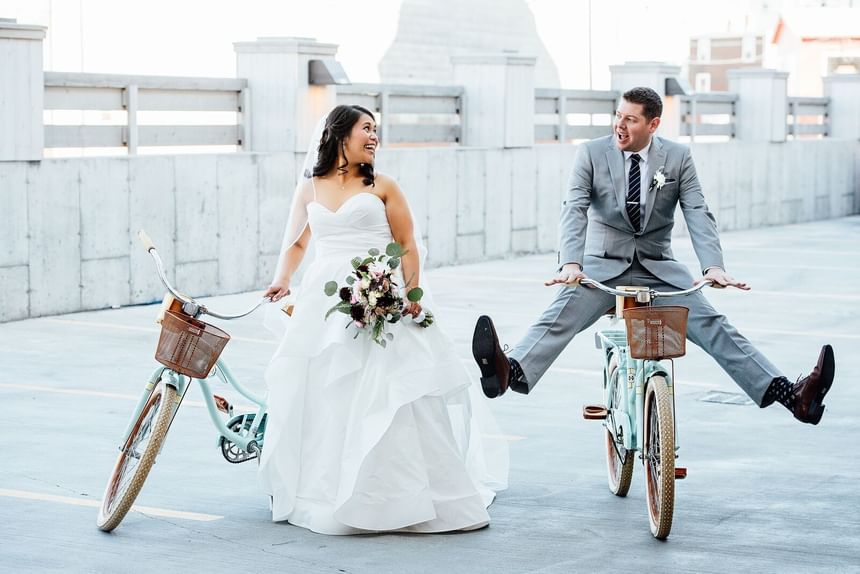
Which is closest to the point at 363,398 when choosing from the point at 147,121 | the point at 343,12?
the point at 147,121

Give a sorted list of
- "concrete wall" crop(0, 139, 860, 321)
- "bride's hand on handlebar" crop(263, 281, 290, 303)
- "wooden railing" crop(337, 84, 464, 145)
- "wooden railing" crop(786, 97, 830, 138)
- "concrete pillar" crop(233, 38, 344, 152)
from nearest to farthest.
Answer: "bride's hand on handlebar" crop(263, 281, 290, 303), "concrete wall" crop(0, 139, 860, 321), "concrete pillar" crop(233, 38, 344, 152), "wooden railing" crop(337, 84, 464, 145), "wooden railing" crop(786, 97, 830, 138)

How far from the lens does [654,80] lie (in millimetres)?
24000

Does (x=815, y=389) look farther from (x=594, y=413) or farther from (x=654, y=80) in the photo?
(x=654, y=80)

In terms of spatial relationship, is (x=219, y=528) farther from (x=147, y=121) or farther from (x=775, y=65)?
(x=775, y=65)

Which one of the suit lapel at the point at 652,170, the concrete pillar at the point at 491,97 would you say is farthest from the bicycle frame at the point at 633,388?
the concrete pillar at the point at 491,97

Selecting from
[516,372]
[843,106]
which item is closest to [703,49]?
[843,106]

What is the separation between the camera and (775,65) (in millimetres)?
51812

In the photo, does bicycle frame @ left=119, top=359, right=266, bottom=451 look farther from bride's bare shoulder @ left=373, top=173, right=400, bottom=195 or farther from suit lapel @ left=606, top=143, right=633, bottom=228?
suit lapel @ left=606, top=143, right=633, bottom=228

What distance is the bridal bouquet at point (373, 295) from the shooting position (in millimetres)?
6391

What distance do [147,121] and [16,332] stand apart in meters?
3.84

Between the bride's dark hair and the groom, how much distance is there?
0.96 meters

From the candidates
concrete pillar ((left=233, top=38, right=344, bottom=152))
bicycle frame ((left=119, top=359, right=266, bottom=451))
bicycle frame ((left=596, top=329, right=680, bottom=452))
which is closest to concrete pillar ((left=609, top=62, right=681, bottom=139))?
concrete pillar ((left=233, top=38, right=344, bottom=152))

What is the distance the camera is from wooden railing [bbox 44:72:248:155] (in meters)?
14.2

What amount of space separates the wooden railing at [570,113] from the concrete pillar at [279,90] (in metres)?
5.65
